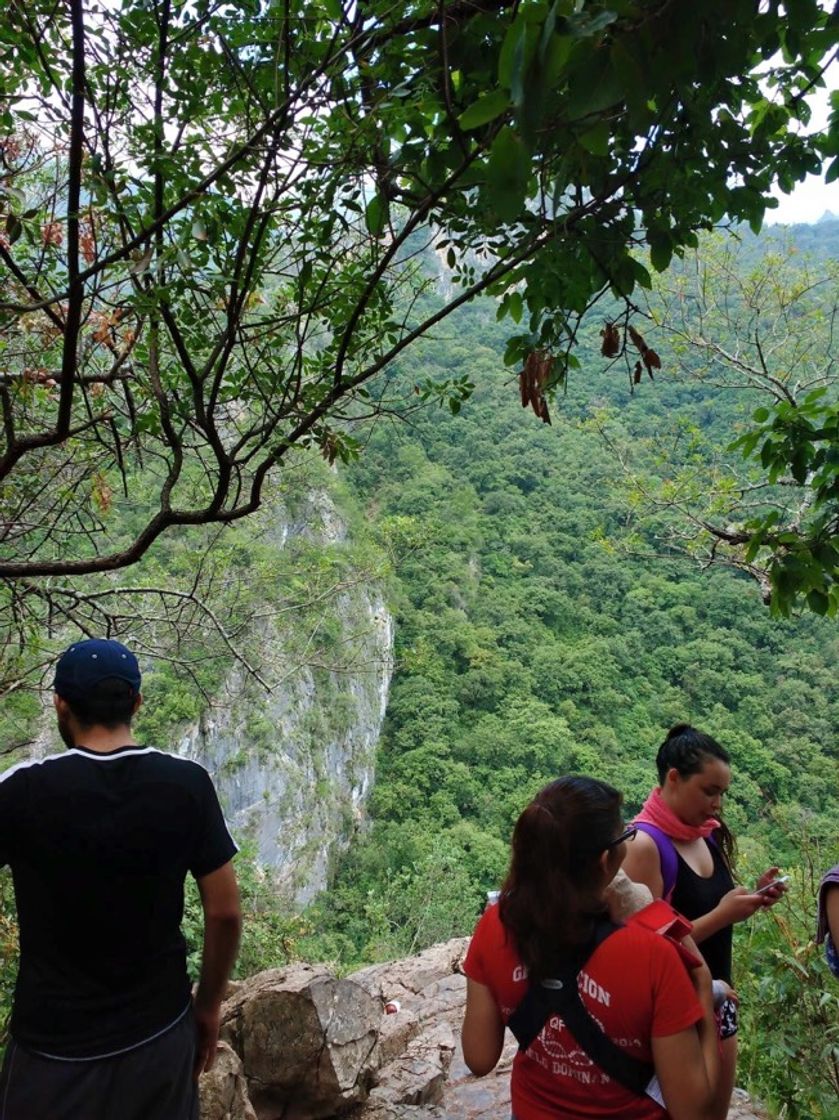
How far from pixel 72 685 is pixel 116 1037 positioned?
58 centimetres

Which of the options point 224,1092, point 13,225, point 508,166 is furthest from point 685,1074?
point 13,225

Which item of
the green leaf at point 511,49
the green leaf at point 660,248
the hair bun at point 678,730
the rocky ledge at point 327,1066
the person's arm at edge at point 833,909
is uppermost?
the green leaf at point 660,248

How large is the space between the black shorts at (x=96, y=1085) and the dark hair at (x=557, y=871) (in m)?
0.64

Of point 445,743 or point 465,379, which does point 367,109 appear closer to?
point 465,379

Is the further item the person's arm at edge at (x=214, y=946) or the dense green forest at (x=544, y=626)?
the dense green forest at (x=544, y=626)

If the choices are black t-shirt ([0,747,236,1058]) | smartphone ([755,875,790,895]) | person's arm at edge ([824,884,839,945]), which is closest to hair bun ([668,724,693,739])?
smartphone ([755,875,790,895])

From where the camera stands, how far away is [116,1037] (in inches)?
49.7

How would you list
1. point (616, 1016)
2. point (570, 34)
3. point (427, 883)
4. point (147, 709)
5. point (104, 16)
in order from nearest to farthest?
point (570, 34)
point (616, 1016)
point (104, 16)
point (147, 709)
point (427, 883)

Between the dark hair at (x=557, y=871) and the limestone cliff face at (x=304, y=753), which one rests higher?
the dark hair at (x=557, y=871)

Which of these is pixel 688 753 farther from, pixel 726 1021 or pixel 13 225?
pixel 13 225

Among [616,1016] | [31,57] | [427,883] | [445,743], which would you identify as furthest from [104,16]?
[445,743]

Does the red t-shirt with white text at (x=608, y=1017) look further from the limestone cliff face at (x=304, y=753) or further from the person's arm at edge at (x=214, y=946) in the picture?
the limestone cliff face at (x=304, y=753)

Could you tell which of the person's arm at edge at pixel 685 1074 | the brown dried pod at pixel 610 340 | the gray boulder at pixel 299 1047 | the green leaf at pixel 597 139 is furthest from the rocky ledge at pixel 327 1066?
the green leaf at pixel 597 139

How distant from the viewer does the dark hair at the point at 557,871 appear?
1.14m
